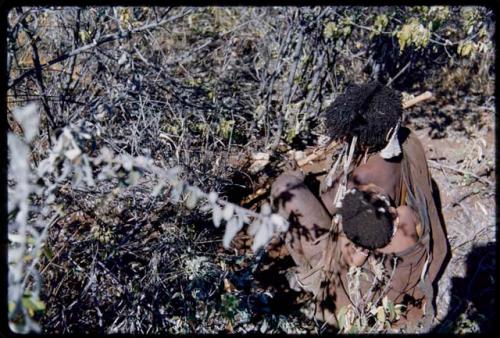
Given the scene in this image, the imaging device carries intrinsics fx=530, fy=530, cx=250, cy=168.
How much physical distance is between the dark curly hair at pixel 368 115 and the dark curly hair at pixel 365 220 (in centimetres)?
39

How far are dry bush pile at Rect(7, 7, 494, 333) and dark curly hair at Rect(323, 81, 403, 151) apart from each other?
0.77 meters

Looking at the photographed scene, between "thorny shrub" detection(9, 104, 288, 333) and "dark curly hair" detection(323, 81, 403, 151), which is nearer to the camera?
"thorny shrub" detection(9, 104, 288, 333)

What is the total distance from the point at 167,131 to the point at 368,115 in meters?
1.28

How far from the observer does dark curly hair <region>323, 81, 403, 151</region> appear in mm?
2744

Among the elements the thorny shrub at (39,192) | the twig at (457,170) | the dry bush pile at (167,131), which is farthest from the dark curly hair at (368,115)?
the twig at (457,170)

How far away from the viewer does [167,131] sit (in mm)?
3336

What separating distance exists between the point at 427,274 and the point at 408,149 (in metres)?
0.73

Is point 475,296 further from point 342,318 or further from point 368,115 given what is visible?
point 368,115

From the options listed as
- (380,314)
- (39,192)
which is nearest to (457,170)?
(380,314)

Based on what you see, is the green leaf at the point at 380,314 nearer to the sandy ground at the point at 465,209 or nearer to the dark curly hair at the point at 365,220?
the dark curly hair at the point at 365,220

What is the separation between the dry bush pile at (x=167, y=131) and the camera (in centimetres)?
262

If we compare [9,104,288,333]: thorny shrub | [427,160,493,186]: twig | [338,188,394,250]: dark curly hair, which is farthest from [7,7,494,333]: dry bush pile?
[338,188,394,250]: dark curly hair

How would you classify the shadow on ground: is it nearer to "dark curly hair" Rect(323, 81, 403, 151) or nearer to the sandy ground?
the sandy ground
